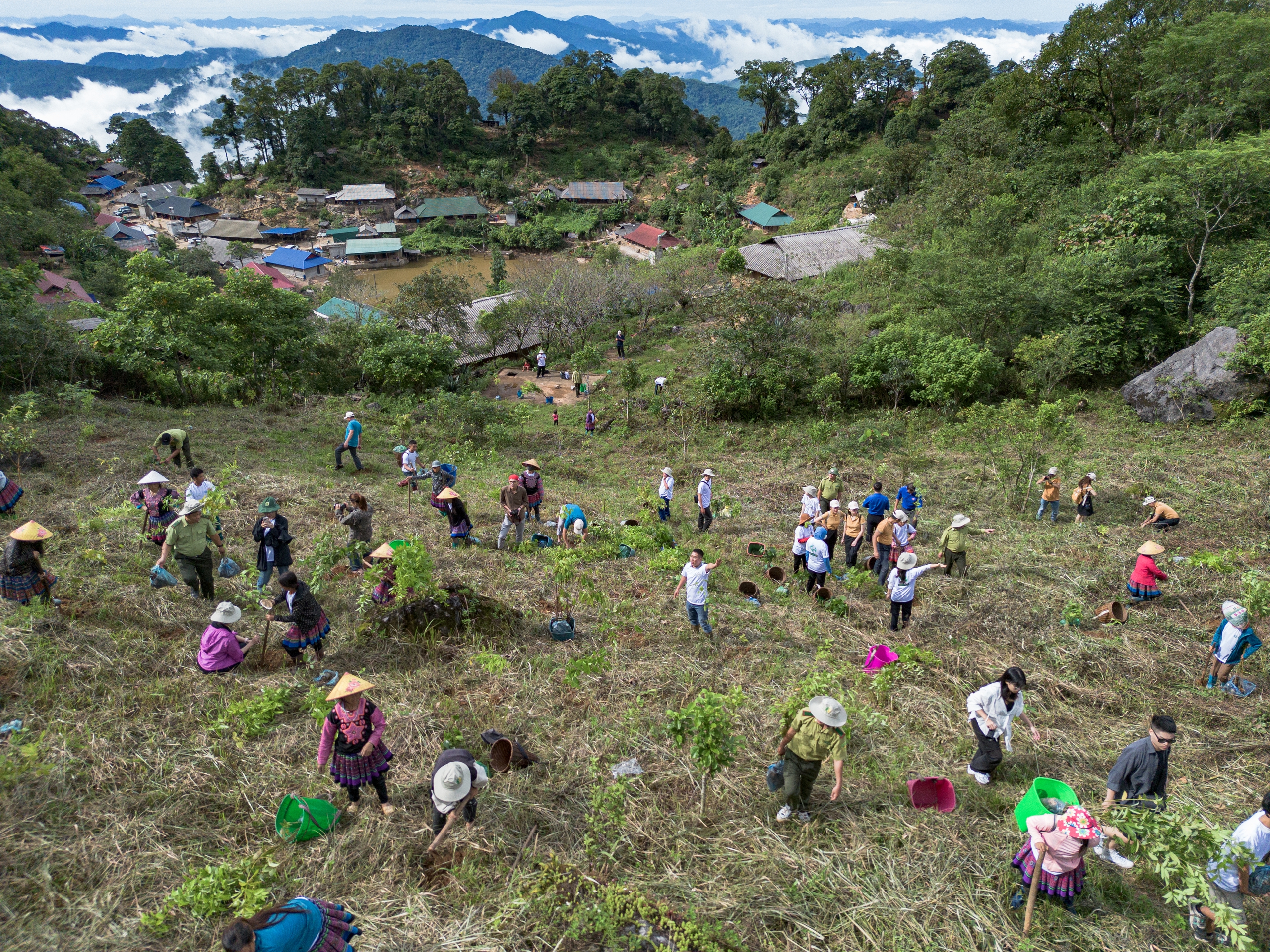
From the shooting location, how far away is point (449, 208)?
5450 cm

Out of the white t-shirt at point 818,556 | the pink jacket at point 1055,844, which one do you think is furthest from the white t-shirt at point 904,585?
the pink jacket at point 1055,844

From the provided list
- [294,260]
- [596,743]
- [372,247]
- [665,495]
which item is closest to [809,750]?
[596,743]

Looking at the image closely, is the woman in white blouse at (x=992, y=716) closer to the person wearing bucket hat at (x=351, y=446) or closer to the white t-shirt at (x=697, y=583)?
the white t-shirt at (x=697, y=583)

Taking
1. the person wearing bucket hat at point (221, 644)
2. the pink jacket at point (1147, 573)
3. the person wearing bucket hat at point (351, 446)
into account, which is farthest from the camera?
the person wearing bucket hat at point (351, 446)

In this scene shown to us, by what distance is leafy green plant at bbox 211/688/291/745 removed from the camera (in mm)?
5352

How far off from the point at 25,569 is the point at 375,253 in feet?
159

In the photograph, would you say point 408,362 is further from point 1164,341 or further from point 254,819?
point 1164,341

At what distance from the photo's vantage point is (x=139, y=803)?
4.67 m

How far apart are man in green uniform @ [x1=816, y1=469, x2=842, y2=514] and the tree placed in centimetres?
5774

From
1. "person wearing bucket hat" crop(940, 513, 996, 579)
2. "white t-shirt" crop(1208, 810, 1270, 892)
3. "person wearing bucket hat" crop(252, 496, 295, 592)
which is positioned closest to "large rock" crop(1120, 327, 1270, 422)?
"person wearing bucket hat" crop(940, 513, 996, 579)

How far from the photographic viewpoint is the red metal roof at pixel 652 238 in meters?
45.8

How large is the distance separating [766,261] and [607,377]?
13.5 m

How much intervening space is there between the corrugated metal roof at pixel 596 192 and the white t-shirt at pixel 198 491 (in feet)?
175

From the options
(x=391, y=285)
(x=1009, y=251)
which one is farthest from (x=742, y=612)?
(x=391, y=285)
